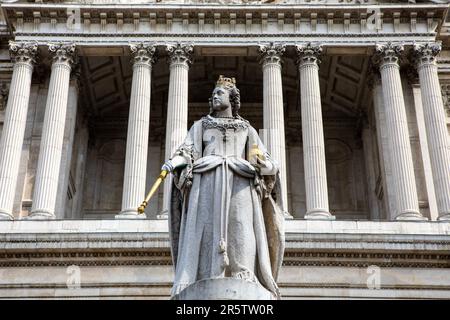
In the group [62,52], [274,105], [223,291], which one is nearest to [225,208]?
[223,291]

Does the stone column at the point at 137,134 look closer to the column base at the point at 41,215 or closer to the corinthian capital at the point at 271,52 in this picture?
the column base at the point at 41,215

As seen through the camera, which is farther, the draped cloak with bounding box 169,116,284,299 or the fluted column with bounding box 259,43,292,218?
the fluted column with bounding box 259,43,292,218

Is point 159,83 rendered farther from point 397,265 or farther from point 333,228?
point 397,265

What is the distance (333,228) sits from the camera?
29.1 meters

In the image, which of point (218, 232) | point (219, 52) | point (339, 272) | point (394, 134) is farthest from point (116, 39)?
point (218, 232)

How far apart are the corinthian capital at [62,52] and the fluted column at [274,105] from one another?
9.04 m

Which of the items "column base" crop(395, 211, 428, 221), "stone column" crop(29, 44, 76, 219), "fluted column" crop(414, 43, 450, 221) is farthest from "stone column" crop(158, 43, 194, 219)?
"fluted column" crop(414, 43, 450, 221)

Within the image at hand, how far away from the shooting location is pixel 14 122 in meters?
32.5

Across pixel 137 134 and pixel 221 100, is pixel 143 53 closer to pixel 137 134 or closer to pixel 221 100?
pixel 137 134

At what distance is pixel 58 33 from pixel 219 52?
7835 mm

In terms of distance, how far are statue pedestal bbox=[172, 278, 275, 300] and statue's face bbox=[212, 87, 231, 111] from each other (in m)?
2.80

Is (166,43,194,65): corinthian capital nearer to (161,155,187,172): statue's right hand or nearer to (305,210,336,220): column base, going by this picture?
(305,210,336,220): column base

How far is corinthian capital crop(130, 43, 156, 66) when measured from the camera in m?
34.4

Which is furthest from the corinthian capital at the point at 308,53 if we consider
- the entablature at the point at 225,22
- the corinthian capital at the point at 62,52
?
the corinthian capital at the point at 62,52
